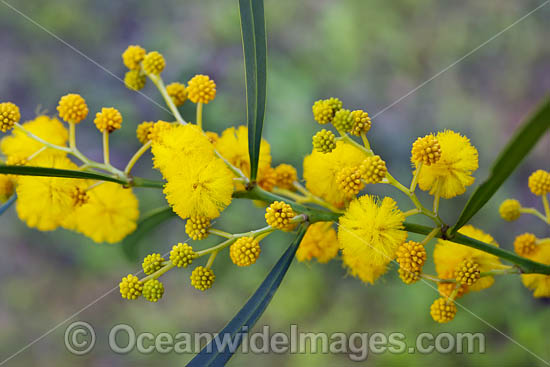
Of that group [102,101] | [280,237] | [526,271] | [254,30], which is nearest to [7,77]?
[102,101]

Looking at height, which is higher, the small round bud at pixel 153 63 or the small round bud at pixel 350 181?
the small round bud at pixel 153 63

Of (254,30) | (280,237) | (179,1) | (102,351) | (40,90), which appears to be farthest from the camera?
(179,1)

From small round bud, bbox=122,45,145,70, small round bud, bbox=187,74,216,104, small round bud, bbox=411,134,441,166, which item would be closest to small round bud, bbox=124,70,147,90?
small round bud, bbox=122,45,145,70

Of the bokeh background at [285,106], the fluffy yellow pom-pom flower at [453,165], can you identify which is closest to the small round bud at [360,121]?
the fluffy yellow pom-pom flower at [453,165]

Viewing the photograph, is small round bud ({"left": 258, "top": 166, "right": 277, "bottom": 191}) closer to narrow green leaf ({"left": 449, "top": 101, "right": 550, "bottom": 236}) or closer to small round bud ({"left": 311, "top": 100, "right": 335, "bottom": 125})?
small round bud ({"left": 311, "top": 100, "right": 335, "bottom": 125})

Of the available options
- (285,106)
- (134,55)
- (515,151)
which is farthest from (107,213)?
(285,106)

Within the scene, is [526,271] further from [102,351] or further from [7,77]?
[7,77]

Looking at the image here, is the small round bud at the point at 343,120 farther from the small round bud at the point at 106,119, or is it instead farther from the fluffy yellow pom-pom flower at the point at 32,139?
the fluffy yellow pom-pom flower at the point at 32,139
